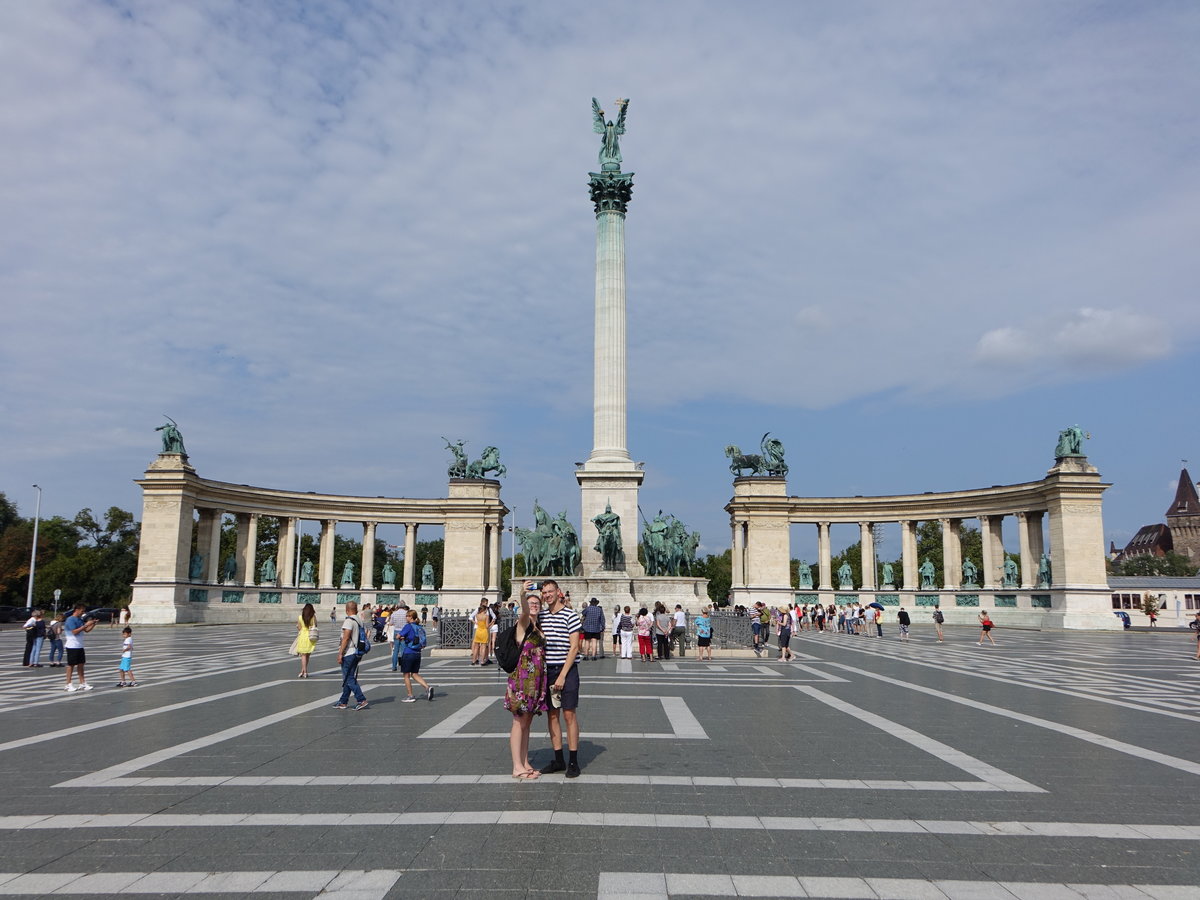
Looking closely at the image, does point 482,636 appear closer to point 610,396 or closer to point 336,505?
point 610,396

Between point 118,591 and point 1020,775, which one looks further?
point 118,591

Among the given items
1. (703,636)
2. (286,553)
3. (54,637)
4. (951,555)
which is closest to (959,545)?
(951,555)

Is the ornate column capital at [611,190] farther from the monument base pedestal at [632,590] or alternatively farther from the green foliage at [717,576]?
the green foliage at [717,576]

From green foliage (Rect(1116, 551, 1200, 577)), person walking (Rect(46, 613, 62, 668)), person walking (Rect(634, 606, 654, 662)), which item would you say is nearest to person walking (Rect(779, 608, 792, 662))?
person walking (Rect(634, 606, 654, 662))

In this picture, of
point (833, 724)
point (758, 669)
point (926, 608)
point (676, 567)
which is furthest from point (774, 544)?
point (833, 724)

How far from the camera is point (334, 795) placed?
29.3 ft

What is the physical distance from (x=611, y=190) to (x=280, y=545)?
1779 inches

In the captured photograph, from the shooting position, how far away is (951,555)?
72.6m

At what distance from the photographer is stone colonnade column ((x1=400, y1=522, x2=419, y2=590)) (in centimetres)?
7595

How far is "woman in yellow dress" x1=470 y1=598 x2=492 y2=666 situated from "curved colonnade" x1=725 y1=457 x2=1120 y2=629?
48.5 metres

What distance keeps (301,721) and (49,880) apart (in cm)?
812

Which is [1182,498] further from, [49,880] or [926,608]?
[49,880]

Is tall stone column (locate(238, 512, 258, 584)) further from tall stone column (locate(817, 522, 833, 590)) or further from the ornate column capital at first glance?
tall stone column (locate(817, 522, 833, 590))

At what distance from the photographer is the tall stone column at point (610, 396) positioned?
46344mm
